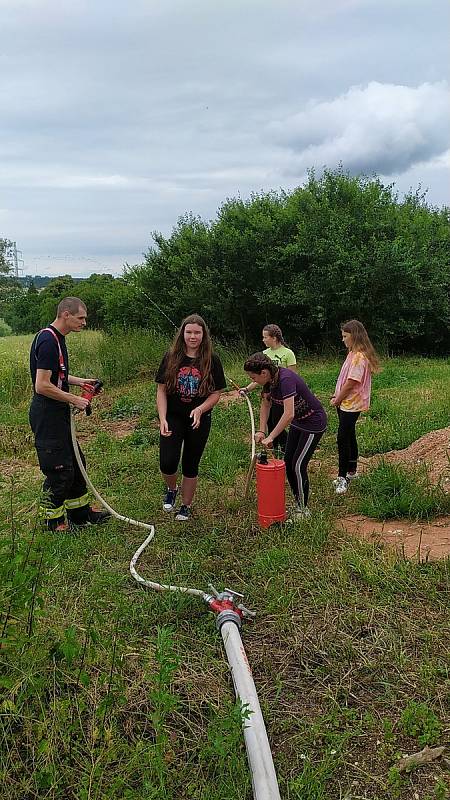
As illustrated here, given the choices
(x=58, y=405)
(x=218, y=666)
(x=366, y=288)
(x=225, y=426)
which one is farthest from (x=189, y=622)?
(x=366, y=288)

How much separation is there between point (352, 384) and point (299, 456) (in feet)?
2.98

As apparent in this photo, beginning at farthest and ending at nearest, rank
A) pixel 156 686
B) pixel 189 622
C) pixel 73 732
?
pixel 189 622, pixel 156 686, pixel 73 732

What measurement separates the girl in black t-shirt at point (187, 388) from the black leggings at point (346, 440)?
1.23 metres

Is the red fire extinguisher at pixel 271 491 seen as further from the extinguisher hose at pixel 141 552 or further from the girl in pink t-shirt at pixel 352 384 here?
the girl in pink t-shirt at pixel 352 384

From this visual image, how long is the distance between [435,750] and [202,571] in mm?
1737

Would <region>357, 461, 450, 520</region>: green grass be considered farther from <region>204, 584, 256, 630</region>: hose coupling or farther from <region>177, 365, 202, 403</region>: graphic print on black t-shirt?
<region>204, 584, 256, 630</region>: hose coupling

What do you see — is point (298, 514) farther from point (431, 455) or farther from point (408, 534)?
point (431, 455)

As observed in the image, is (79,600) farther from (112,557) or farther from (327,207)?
(327,207)

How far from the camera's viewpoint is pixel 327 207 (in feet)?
45.5

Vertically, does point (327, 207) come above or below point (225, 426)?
above

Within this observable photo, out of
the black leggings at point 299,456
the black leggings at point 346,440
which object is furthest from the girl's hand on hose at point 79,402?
the black leggings at point 346,440

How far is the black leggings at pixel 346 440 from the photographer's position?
16.7ft

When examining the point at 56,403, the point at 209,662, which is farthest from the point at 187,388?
the point at 209,662

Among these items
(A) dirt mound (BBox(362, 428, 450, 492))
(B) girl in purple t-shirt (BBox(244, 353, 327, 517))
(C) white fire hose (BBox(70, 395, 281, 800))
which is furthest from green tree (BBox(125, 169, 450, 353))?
(C) white fire hose (BBox(70, 395, 281, 800))
